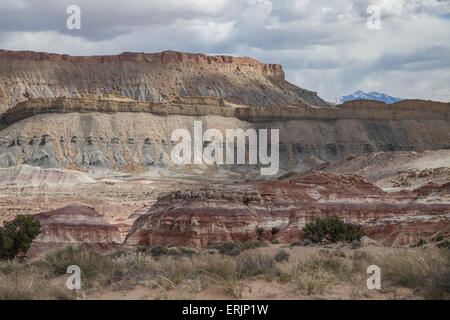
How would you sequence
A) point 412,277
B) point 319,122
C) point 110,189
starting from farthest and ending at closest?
point 319,122 → point 110,189 → point 412,277

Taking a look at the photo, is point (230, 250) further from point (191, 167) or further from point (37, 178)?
point (191, 167)

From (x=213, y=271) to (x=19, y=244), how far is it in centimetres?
1715

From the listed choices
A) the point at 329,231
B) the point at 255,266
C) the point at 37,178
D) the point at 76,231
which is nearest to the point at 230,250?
the point at 255,266

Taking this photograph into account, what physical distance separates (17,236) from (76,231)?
6.52m

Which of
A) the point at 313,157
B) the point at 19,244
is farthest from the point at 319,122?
the point at 19,244

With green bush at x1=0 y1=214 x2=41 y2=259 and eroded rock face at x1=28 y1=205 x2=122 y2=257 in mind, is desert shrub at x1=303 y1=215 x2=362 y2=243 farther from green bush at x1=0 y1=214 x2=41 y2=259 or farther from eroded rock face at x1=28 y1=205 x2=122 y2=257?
green bush at x1=0 y1=214 x2=41 y2=259

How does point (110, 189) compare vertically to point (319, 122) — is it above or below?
below

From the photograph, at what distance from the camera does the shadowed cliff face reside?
146 metres

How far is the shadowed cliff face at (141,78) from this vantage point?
478 feet

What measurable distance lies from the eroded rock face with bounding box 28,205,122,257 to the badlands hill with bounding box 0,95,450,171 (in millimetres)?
60954

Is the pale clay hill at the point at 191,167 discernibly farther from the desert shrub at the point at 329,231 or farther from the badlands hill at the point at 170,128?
the desert shrub at the point at 329,231

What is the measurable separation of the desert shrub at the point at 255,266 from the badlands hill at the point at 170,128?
83625 millimetres
